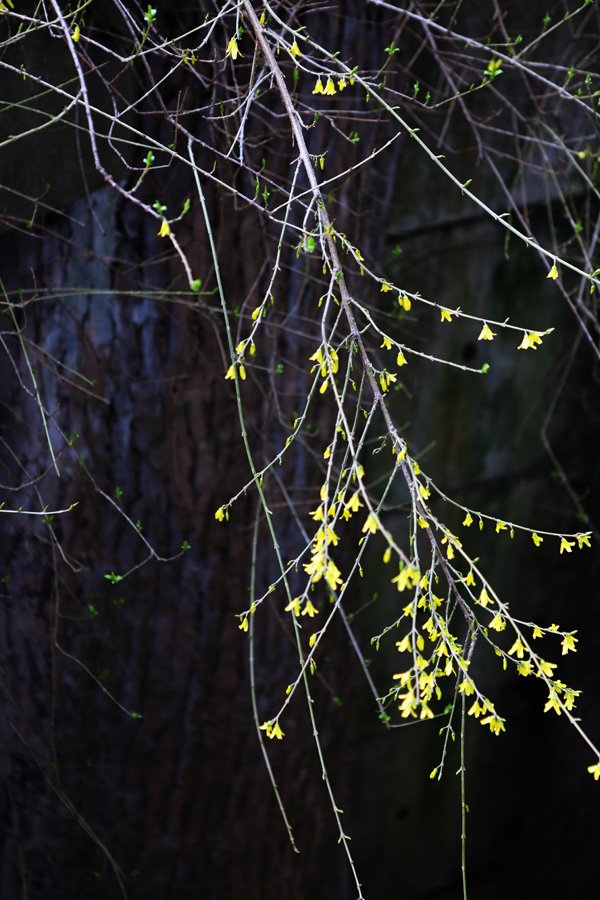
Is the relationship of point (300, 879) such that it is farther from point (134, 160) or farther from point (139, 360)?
point (134, 160)

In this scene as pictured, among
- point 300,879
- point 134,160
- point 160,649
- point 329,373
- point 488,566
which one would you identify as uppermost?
point 134,160

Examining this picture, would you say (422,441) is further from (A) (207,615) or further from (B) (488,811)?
(B) (488,811)

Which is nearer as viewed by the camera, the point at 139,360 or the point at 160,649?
the point at 139,360

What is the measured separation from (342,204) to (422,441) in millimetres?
962

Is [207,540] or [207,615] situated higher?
[207,540]

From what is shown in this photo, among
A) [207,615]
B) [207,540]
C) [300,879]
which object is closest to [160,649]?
[207,615]

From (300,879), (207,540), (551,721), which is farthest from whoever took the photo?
(551,721)

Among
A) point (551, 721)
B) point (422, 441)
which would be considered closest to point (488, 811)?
point (551, 721)

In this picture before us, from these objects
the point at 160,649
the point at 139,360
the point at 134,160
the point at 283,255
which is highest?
the point at 134,160

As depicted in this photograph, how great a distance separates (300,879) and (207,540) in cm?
94

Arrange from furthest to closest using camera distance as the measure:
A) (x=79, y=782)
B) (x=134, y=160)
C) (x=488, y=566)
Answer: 1. (x=488, y=566)
2. (x=79, y=782)
3. (x=134, y=160)

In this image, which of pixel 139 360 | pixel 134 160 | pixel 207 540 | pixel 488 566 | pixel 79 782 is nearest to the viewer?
pixel 134 160

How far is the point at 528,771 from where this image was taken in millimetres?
2826

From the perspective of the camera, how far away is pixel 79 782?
5.50ft
